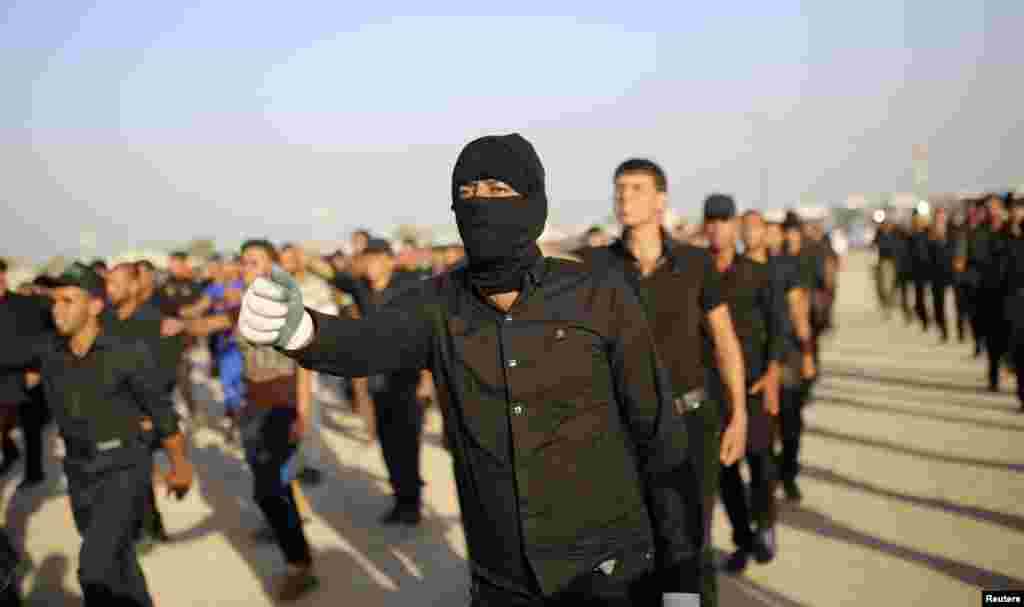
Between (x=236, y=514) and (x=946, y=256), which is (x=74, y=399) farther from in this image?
(x=946, y=256)

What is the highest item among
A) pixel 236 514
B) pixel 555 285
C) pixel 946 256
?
pixel 555 285

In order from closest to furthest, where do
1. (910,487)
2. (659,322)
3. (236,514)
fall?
1. (659,322)
2. (910,487)
3. (236,514)

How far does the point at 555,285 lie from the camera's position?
2432mm

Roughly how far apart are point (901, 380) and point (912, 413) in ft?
7.58

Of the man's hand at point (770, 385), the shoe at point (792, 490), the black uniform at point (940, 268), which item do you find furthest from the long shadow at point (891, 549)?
the black uniform at point (940, 268)

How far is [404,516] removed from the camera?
7027 millimetres

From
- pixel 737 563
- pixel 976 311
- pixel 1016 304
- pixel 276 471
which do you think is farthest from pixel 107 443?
pixel 976 311

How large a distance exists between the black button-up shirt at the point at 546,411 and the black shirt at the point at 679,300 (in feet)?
5.47

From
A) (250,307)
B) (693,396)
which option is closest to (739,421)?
(693,396)

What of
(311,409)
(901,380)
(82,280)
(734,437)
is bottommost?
(901,380)

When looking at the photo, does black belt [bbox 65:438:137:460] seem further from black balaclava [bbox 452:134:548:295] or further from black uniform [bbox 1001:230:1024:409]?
black uniform [bbox 1001:230:1024:409]

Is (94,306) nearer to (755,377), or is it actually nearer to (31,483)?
(755,377)

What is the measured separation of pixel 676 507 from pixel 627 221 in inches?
86.1

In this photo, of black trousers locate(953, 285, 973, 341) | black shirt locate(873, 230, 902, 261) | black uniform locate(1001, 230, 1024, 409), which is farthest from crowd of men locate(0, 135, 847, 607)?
black shirt locate(873, 230, 902, 261)
